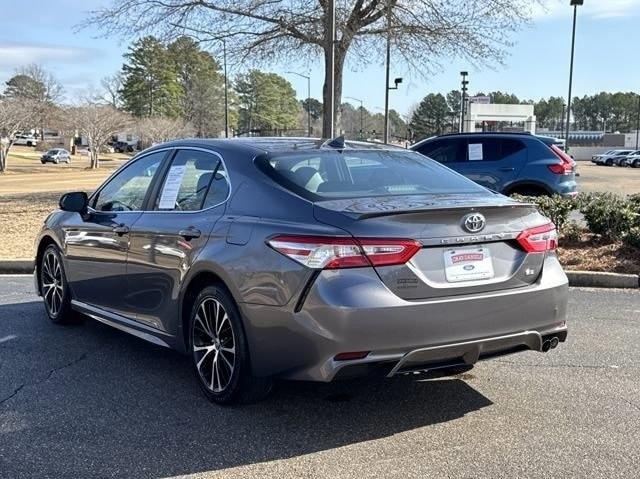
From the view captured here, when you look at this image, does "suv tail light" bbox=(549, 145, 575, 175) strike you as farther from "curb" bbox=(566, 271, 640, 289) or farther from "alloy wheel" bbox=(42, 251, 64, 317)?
"alloy wheel" bbox=(42, 251, 64, 317)

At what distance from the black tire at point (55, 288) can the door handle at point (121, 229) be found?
3.78ft

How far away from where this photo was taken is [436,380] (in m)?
4.80

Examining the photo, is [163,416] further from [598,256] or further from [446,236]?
[598,256]

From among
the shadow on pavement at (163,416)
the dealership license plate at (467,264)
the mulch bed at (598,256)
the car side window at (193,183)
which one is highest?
the car side window at (193,183)

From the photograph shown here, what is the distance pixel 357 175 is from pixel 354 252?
1.06 m

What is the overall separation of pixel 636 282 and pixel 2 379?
21.8 ft

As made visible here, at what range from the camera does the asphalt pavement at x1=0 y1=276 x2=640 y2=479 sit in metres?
3.51

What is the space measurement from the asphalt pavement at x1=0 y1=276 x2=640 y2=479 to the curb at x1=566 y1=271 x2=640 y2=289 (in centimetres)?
281

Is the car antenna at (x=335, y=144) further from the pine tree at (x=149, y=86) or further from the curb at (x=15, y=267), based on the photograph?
the pine tree at (x=149, y=86)

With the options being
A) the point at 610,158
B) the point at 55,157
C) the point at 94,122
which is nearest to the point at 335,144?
the point at 94,122

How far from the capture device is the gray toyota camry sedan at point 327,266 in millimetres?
3619

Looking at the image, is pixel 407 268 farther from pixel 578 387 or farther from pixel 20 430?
pixel 20 430

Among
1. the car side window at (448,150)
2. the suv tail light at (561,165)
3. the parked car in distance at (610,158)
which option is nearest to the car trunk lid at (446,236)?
the suv tail light at (561,165)

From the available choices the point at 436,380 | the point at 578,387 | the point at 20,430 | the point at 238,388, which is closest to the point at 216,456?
the point at 238,388
